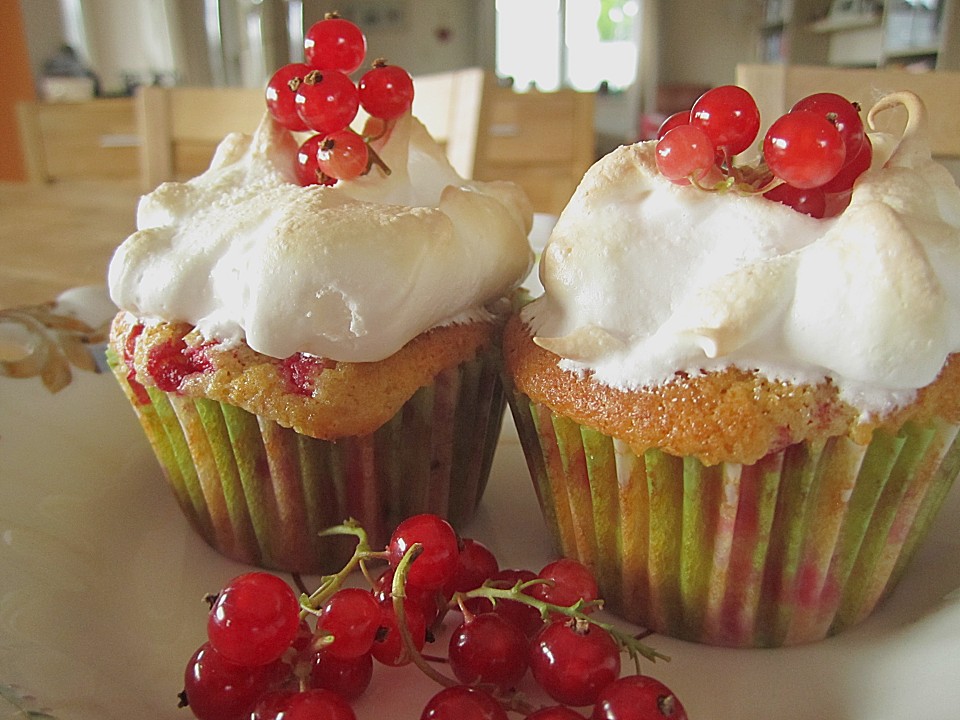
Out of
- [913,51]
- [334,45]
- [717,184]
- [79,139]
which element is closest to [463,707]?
[717,184]

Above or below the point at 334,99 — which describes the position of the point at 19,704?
below

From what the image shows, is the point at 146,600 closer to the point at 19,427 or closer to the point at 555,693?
the point at 19,427

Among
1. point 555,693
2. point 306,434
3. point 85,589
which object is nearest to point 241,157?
point 306,434

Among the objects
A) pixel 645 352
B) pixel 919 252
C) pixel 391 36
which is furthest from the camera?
pixel 391 36

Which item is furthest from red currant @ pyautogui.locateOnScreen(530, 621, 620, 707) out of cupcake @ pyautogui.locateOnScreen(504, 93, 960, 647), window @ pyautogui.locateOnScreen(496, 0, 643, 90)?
window @ pyautogui.locateOnScreen(496, 0, 643, 90)

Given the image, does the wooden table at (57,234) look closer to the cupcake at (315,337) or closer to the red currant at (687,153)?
the cupcake at (315,337)

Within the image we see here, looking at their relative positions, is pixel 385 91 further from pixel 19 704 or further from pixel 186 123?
pixel 186 123
